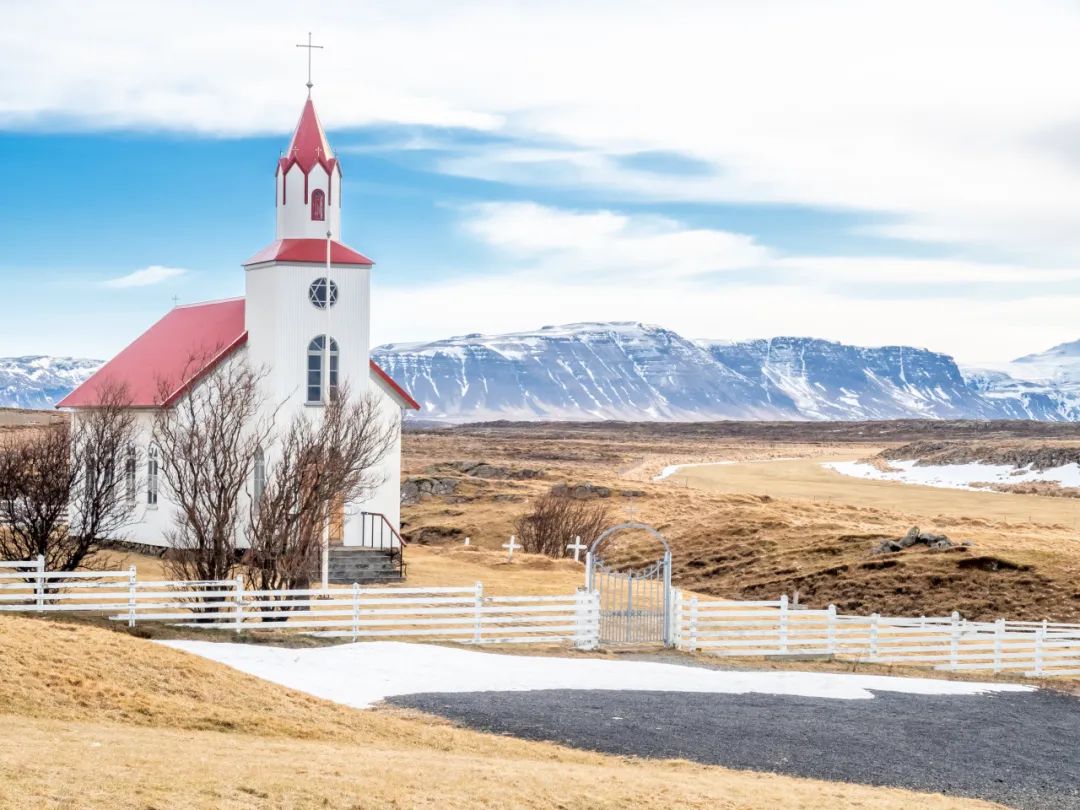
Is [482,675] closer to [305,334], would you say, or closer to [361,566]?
[361,566]

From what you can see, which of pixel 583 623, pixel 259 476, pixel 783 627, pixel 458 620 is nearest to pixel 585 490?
pixel 259 476

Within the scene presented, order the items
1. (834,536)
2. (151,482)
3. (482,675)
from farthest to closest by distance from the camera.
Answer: (834,536) < (151,482) < (482,675)

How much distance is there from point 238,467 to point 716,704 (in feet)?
42.0

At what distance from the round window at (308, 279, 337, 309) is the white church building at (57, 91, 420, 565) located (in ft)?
0.09

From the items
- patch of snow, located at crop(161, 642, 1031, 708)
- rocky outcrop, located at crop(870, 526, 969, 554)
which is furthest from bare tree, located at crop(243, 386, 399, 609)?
rocky outcrop, located at crop(870, 526, 969, 554)

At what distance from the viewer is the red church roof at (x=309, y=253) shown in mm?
35875

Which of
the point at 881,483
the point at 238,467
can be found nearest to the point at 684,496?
the point at 881,483

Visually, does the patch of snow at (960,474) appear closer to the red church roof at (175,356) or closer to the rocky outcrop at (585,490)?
the rocky outcrop at (585,490)

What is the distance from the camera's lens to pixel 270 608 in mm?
27609

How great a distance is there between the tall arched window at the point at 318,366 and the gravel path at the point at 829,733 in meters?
16.4

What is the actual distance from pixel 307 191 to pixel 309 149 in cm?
122

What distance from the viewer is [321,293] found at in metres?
36.2

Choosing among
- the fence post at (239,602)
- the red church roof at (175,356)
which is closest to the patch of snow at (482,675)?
the fence post at (239,602)

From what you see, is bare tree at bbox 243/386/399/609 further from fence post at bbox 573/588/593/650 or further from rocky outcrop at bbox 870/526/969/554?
rocky outcrop at bbox 870/526/969/554
